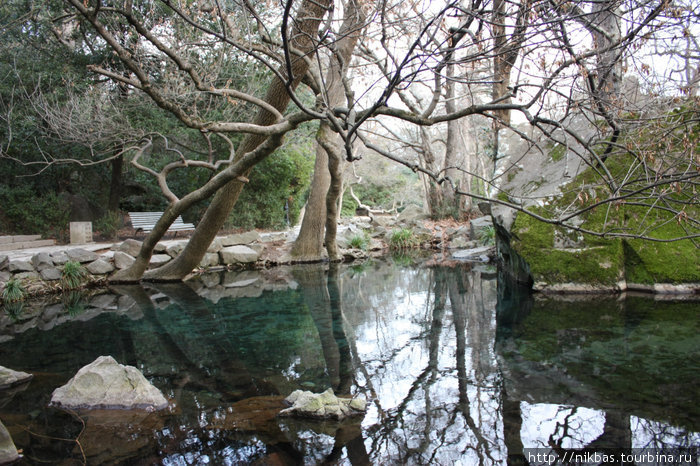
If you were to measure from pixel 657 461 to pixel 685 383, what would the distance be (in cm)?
123

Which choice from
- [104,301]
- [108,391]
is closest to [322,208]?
[104,301]

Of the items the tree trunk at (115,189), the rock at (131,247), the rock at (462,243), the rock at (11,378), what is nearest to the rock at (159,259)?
the rock at (131,247)

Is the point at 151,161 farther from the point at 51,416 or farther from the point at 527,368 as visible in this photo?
the point at 527,368

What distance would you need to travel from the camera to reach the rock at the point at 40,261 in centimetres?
819

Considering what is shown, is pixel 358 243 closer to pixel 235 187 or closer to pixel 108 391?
pixel 235 187

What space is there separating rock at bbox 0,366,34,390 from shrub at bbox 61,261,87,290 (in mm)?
4968

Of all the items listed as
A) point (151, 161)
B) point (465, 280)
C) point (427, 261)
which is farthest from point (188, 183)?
point (465, 280)

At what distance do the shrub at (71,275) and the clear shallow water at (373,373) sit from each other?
4.50 feet

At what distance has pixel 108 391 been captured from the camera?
349cm

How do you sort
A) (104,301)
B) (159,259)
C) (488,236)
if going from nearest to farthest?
(104,301)
(159,259)
(488,236)

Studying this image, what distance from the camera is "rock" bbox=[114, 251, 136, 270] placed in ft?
29.8

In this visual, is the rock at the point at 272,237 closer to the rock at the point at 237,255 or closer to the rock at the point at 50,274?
the rock at the point at 237,255

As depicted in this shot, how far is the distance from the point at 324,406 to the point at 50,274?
24.1ft

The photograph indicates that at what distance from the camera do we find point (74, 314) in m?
6.55
